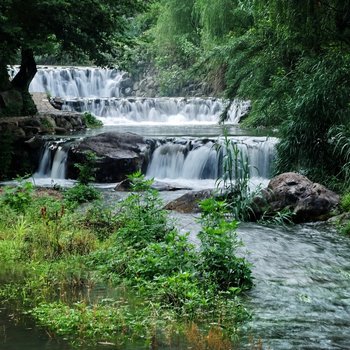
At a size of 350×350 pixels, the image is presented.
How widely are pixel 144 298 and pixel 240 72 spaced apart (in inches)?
441

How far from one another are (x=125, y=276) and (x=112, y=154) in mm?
9935

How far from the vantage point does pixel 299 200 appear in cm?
1164

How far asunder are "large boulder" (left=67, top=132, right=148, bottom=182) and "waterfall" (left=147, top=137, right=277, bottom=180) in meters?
0.49

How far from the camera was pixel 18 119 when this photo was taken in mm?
19016

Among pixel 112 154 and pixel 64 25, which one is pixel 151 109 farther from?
pixel 112 154

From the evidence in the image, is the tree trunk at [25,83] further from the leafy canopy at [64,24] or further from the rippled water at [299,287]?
the rippled water at [299,287]

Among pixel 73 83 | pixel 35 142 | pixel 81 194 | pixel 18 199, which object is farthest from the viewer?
pixel 73 83

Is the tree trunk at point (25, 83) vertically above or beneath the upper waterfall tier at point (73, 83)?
above

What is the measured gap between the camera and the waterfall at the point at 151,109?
29.0 meters

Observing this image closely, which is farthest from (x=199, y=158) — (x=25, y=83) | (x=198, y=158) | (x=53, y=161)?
(x=25, y=83)

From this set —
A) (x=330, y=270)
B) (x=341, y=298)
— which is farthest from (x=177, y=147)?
(x=341, y=298)

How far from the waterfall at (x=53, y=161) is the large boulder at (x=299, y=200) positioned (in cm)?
764

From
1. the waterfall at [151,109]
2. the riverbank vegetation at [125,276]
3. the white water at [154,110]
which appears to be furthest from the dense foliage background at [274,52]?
the riverbank vegetation at [125,276]

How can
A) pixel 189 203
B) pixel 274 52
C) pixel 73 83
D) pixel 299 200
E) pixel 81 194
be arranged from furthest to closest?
pixel 73 83, pixel 274 52, pixel 81 194, pixel 189 203, pixel 299 200
